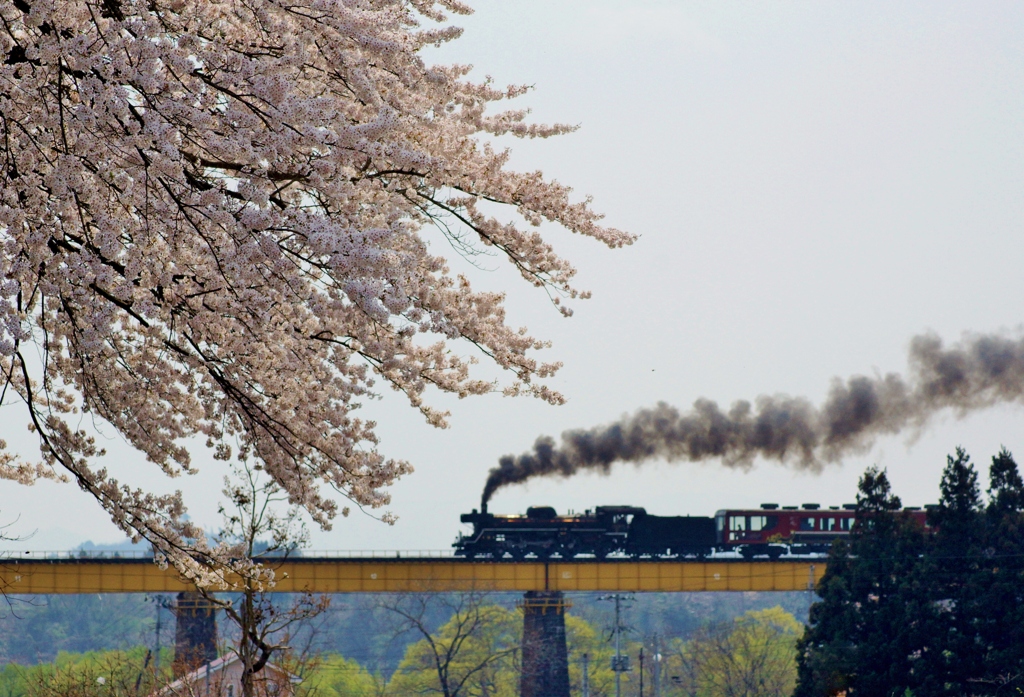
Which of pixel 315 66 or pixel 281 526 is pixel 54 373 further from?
pixel 281 526

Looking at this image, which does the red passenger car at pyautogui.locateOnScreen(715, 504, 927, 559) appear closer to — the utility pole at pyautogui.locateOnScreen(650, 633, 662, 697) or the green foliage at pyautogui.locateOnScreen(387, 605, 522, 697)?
the green foliage at pyautogui.locateOnScreen(387, 605, 522, 697)

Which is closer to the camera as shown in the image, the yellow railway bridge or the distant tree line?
the distant tree line

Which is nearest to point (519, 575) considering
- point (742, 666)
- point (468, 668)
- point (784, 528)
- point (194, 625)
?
point (784, 528)

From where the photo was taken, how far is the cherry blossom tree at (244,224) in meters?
6.83

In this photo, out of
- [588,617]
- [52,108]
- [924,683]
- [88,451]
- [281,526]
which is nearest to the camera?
[52,108]

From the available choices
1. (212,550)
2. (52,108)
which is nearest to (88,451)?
(212,550)

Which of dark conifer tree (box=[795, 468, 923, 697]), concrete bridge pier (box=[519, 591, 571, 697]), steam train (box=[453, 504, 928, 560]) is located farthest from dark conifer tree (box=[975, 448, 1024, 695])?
concrete bridge pier (box=[519, 591, 571, 697])

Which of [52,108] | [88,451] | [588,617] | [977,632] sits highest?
[52,108]

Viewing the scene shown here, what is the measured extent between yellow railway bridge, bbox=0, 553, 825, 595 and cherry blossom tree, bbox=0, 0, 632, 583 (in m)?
32.8

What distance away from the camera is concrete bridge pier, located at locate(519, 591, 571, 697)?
4588 cm

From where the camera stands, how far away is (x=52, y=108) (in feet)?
23.6

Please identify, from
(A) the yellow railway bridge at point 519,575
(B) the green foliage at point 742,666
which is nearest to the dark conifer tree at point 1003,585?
(A) the yellow railway bridge at point 519,575

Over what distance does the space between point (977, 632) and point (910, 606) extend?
2.10 metres

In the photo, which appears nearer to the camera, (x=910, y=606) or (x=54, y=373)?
(x=54, y=373)
